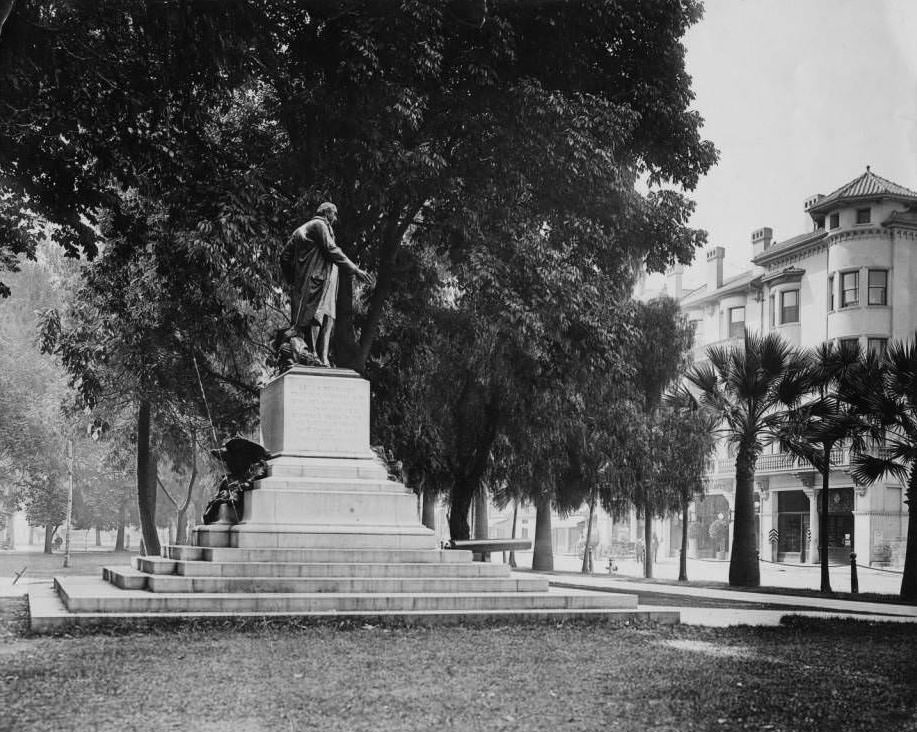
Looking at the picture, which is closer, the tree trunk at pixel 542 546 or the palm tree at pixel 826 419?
the palm tree at pixel 826 419

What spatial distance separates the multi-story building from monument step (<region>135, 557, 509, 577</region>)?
27.7 metres

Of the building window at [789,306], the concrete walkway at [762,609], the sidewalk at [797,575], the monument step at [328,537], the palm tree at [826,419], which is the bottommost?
the sidewalk at [797,575]

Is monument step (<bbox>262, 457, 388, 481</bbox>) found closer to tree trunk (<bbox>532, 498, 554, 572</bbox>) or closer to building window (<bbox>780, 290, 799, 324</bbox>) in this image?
tree trunk (<bbox>532, 498, 554, 572</bbox>)

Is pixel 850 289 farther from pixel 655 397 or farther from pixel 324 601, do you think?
pixel 324 601

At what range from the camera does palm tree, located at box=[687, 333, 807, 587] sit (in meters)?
26.6

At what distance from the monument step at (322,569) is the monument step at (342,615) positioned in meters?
0.89

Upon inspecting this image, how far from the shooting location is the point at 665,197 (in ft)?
74.7

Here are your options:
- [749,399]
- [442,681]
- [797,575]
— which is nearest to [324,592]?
[442,681]

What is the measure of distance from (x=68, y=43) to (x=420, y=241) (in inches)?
398

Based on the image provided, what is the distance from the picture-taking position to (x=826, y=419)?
25.5 meters

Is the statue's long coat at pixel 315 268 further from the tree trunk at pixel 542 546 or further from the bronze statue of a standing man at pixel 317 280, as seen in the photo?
the tree trunk at pixel 542 546

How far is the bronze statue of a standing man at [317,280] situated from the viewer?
52.9ft

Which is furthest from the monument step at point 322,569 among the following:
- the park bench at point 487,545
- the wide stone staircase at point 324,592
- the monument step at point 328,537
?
the park bench at point 487,545

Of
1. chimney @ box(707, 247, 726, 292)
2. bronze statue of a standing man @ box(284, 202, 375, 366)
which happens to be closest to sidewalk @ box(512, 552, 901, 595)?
chimney @ box(707, 247, 726, 292)
